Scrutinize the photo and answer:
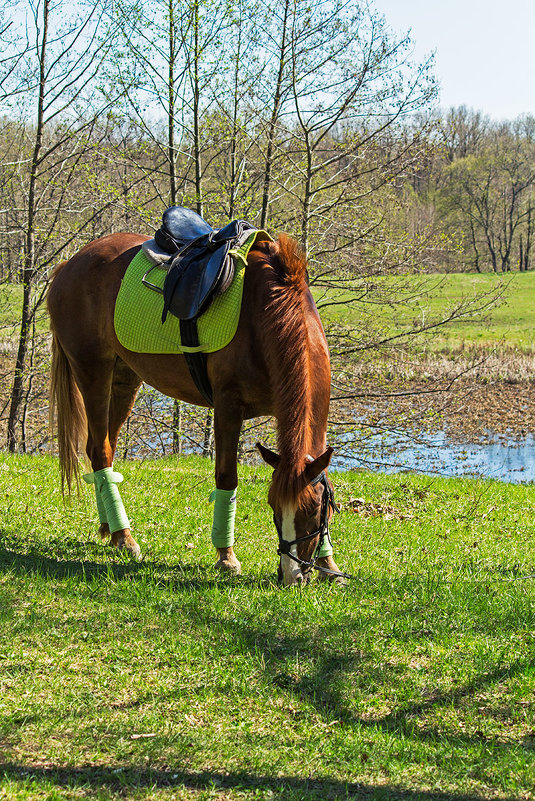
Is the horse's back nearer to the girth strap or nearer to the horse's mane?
the girth strap

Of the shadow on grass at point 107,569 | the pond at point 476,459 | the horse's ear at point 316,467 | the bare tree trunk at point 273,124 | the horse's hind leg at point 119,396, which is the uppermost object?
the bare tree trunk at point 273,124

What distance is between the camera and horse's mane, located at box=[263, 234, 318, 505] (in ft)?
13.3

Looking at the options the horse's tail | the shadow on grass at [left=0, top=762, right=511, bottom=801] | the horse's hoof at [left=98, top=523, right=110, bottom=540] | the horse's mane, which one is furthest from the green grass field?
the shadow on grass at [left=0, top=762, right=511, bottom=801]

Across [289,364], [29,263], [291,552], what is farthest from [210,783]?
[29,263]

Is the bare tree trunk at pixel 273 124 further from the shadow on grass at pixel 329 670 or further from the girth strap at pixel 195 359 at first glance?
the shadow on grass at pixel 329 670

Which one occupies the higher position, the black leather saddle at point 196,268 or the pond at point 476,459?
the black leather saddle at point 196,268

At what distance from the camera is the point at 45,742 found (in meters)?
2.86

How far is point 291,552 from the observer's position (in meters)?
4.16

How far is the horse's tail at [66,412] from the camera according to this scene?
599 centimetres

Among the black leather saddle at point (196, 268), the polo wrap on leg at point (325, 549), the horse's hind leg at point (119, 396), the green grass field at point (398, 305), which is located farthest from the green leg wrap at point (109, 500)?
the green grass field at point (398, 305)

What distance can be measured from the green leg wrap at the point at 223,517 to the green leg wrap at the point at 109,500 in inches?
35.9

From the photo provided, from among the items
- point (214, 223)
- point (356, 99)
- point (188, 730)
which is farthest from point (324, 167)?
point (188, 730)

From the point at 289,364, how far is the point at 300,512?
89cm

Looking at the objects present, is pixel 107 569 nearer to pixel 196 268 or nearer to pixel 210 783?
pixel 196 268
